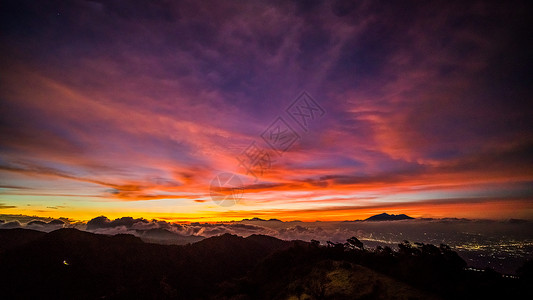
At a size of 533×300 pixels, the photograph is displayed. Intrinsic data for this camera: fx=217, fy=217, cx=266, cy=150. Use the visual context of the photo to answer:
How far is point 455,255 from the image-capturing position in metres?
50.8

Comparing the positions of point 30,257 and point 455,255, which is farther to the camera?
point 30,257

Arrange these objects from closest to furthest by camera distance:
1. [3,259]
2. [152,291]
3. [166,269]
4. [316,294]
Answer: [316,294], [152,291], [3,259], [166,269]

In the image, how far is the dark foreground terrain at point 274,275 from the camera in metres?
36.2

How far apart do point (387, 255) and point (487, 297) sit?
3400cm

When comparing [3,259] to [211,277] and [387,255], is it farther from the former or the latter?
[387,255]

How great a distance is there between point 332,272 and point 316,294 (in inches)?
282

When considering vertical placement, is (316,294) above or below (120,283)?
above

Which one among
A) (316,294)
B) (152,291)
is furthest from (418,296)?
(152,291)

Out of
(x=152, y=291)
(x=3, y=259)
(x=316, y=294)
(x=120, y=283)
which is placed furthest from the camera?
(x=3, y=259)

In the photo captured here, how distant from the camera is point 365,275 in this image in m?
41.1

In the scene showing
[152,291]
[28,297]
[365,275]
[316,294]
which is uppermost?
[365,275]

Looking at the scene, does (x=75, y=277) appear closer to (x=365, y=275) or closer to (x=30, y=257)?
(x=30, y=257)

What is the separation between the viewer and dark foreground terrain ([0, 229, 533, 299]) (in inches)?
1425

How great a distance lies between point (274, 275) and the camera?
86688 millimetres
